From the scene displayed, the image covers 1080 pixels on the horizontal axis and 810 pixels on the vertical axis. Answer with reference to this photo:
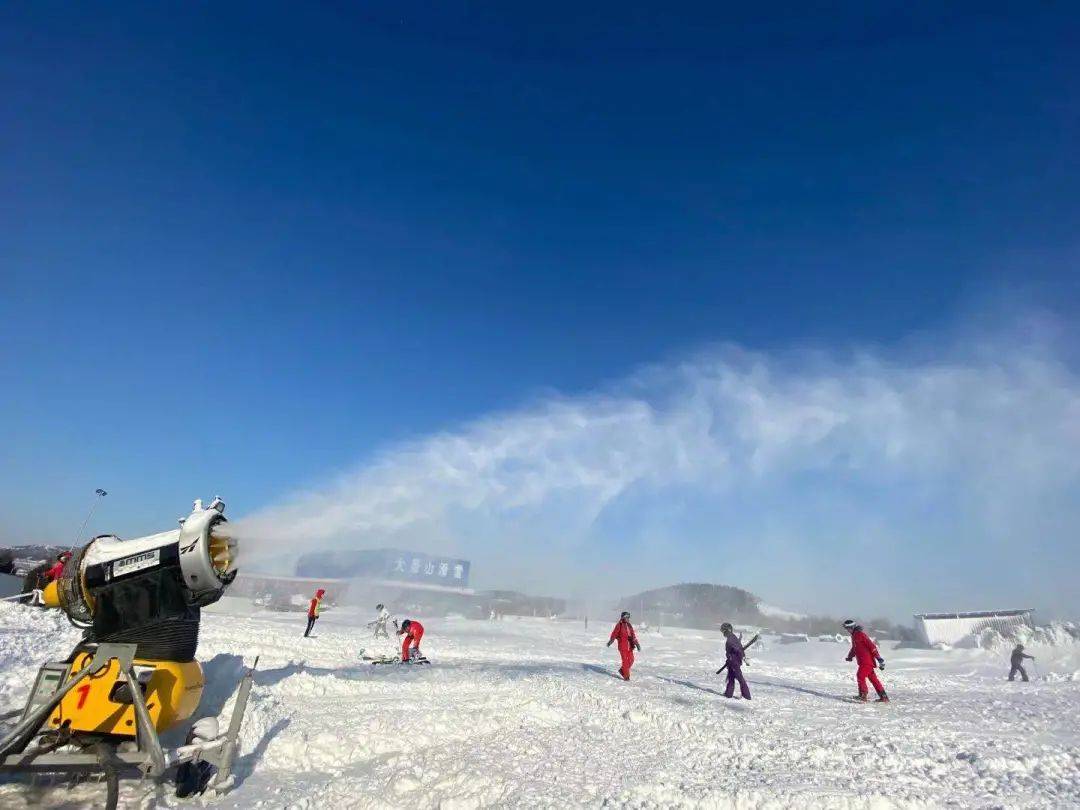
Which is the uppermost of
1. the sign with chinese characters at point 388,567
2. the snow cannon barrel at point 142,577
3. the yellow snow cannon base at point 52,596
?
the snow cannon barrel at point 142,577

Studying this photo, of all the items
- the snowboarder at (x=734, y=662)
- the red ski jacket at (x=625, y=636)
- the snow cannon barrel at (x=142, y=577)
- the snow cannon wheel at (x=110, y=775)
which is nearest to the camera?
the snow cannon wheel at (x=110, y=775)

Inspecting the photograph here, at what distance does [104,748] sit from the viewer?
568 cm

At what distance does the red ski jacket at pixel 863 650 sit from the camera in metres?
13.1

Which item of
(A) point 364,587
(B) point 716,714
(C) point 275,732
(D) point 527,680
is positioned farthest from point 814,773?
(A) point 364,587

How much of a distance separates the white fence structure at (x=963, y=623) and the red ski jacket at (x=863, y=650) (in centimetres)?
3932

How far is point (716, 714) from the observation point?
10.4m

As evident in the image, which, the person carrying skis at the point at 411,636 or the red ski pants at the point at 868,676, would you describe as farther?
the person carrying skis at the point at 411,636

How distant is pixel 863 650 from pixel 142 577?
1452 centimetres

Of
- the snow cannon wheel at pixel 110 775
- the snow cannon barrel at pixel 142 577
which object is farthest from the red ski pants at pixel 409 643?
the snow cannon wheel at pixel 110 775

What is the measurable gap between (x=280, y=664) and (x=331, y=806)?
8.67 m

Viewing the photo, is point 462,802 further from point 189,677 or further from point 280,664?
point 280,664

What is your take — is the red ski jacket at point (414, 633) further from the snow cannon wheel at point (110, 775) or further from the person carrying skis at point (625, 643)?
the snow cannon wheel at point (110, 775)

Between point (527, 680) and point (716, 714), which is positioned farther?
point (527, 680)

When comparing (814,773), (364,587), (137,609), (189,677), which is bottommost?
(364,587)
